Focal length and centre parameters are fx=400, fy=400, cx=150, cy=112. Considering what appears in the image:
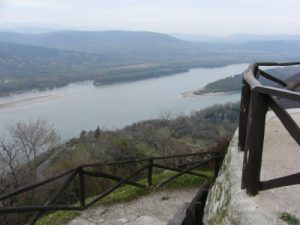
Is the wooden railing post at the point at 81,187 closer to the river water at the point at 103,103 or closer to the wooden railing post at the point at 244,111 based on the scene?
the wooden railing post at the point at 244,111

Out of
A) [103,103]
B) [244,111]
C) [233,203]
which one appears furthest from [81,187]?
[103,103]

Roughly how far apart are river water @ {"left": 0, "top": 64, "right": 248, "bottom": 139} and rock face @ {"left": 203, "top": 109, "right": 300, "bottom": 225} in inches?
2397

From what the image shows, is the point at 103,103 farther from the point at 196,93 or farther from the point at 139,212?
the point at 139,212

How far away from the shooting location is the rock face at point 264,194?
2977 mm

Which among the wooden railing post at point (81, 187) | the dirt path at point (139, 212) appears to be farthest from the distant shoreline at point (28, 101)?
the wooden railing post at point (81, 187)

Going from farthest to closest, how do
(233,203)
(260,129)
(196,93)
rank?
(196,93), (233,203), (260,129)

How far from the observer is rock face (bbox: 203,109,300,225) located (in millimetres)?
2977

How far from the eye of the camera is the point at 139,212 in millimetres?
7082

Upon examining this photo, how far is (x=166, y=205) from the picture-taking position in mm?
7473

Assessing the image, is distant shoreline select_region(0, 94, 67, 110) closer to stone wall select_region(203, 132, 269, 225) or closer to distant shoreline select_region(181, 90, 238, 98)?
distant shoreline select_region(181, 90, 238, 98)

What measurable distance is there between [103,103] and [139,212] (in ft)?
288

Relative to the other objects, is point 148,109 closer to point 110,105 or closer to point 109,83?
point 110,105

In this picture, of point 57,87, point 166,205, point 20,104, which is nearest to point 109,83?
point 57,87

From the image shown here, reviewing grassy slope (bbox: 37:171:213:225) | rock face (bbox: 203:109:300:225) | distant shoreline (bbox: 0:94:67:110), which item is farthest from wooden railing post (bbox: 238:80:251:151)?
distant shoreline (bbox: 0:94:67:110)
